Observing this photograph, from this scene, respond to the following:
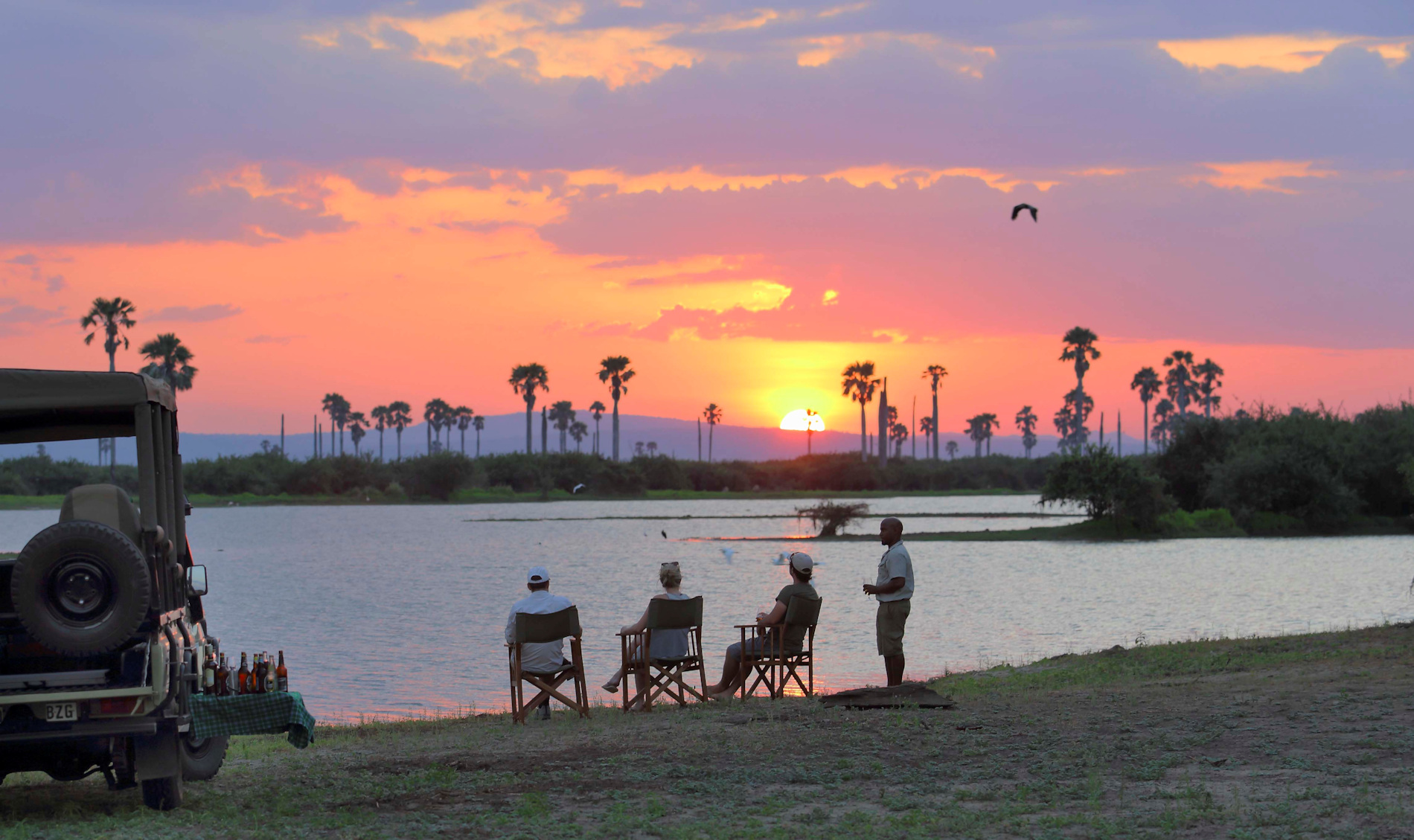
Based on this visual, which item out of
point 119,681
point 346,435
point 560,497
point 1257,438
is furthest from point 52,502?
point 346,435

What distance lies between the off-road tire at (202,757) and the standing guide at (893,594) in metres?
5.51

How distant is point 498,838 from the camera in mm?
6086

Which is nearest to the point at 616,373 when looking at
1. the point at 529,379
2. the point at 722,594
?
the point at 529,379

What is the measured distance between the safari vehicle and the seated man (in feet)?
11.9

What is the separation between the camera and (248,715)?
24.8 feet

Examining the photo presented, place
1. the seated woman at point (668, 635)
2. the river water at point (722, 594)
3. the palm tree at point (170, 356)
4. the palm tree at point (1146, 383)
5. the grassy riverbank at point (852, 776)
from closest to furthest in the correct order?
the grassy riverbank at point (852, 776), the seated woman at point (668, 635), the river water at point (722, 594), the palm tree at point (170, 356), the palm tree at point (1146, 383)

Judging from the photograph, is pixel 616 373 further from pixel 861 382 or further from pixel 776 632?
pixel 776 632

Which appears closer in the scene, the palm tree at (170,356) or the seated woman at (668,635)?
the seated woman at (668,635)

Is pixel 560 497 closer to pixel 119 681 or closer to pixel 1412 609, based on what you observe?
pixel 1412 609

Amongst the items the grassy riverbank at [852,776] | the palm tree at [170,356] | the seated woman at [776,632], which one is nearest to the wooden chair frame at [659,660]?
the seated woman at [776,632]

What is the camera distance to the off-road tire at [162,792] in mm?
7043

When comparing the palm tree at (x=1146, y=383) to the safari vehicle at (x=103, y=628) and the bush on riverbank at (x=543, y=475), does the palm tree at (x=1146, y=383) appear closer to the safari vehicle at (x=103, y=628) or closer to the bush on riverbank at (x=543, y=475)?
the bush on riverbank at (x=543, y=475)

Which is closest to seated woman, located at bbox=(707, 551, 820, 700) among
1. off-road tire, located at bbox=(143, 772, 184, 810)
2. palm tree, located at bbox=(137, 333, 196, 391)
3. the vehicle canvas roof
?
off-road tire, located at bbox=(143, 772, 184, 810)

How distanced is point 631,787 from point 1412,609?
70.3 feet
